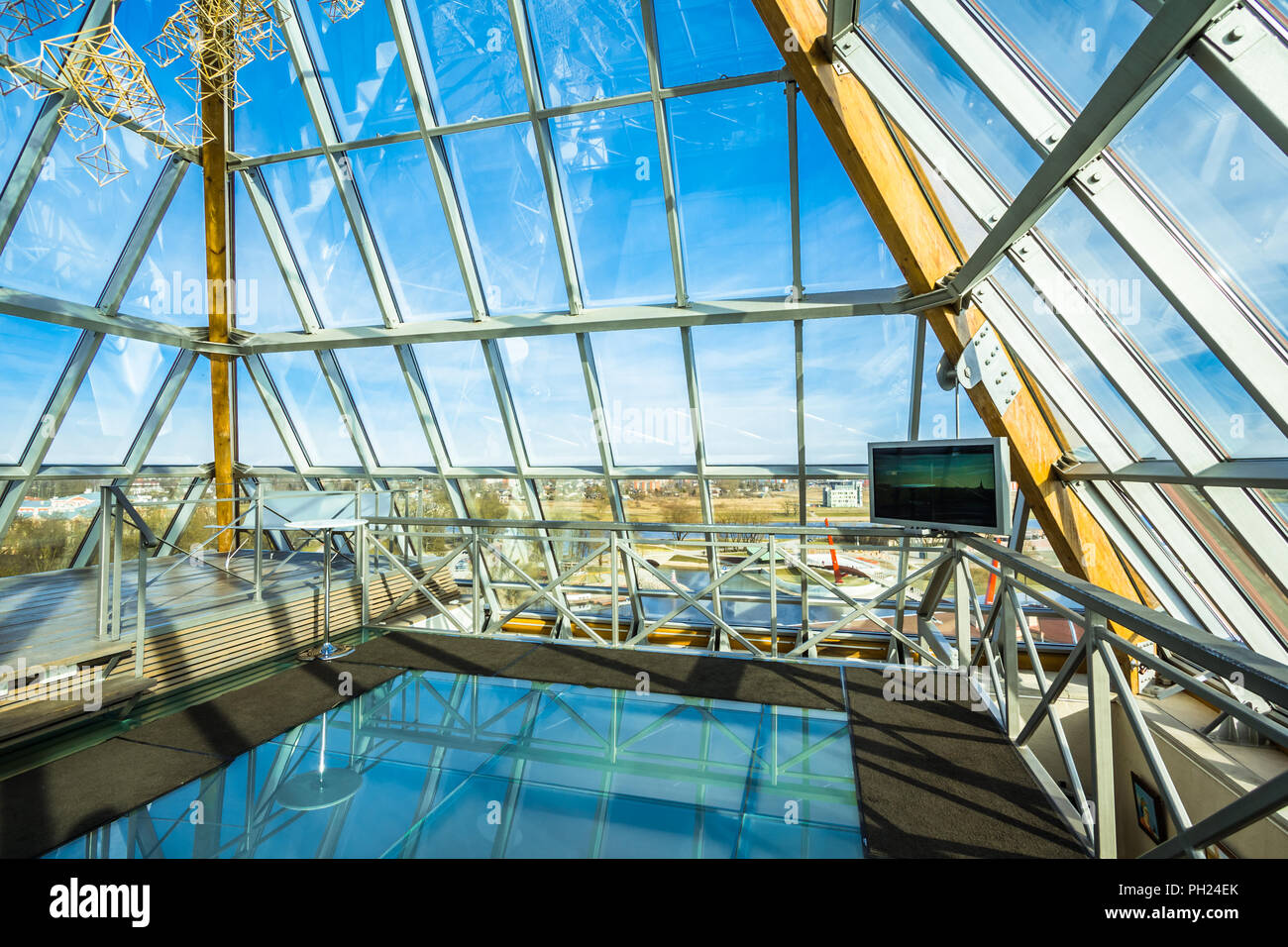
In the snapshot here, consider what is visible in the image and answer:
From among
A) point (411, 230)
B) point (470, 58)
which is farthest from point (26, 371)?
point (470, 58)

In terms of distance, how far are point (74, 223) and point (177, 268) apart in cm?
108

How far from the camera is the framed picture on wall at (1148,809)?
516 centimetres

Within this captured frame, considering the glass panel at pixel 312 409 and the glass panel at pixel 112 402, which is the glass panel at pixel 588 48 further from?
the glass panel at pixel 112 402

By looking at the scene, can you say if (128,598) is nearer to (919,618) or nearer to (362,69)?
(362,69)

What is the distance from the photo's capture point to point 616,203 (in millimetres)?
5812

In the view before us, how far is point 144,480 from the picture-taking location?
7.50m

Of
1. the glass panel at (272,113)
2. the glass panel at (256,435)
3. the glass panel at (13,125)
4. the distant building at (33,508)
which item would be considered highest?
the glass panel at (272,113)

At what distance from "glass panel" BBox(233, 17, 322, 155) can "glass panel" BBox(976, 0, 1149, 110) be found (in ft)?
20.1

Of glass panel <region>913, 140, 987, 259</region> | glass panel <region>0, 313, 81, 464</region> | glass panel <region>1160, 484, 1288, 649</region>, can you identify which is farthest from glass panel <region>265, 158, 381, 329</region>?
glass panel <region>1160, 484, 1288, 649</region>

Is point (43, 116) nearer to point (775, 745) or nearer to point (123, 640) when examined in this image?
point (123, 640)

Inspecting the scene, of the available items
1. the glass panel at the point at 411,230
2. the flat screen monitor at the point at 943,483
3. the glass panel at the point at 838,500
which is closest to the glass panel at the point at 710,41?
the glass panel at the point at 411,230

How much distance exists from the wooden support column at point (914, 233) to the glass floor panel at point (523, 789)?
9.32 ft

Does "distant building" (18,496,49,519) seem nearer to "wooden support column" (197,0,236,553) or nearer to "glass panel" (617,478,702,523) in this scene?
"wooden support column" (197,0,236,553)
